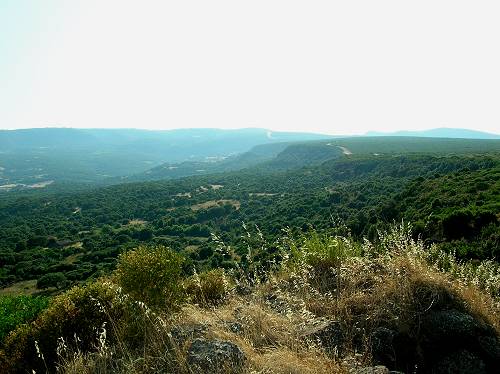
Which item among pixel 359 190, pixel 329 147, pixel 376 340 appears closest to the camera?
pixel 376 340

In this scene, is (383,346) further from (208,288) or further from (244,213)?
(244,213)

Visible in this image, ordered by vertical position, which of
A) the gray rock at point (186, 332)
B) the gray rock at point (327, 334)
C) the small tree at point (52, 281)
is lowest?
the small tree at point (52, 281)

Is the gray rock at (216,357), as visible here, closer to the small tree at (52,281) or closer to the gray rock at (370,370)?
the gray rock at (370,370)

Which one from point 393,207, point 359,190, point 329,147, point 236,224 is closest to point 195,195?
point 236,224

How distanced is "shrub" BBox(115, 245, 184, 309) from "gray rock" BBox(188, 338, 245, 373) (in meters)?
1.53

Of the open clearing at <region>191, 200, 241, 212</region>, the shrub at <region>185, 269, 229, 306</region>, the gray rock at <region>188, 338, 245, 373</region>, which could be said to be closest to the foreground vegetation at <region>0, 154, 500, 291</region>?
the open clearing at <region>191, 200, 241, 212</region>

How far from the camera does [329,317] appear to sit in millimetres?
4996

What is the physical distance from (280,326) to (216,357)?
3.49ft

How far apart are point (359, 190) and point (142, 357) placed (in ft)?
201

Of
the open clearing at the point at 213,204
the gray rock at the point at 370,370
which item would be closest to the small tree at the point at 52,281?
the gray rock at the point at 370,370

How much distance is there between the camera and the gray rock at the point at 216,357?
3742 millimetres

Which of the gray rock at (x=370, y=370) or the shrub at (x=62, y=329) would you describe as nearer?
the gray rock at (x=370, y=370)

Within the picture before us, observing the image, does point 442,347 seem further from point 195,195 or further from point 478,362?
point 195,195

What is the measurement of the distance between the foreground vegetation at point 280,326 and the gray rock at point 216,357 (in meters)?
0.01
